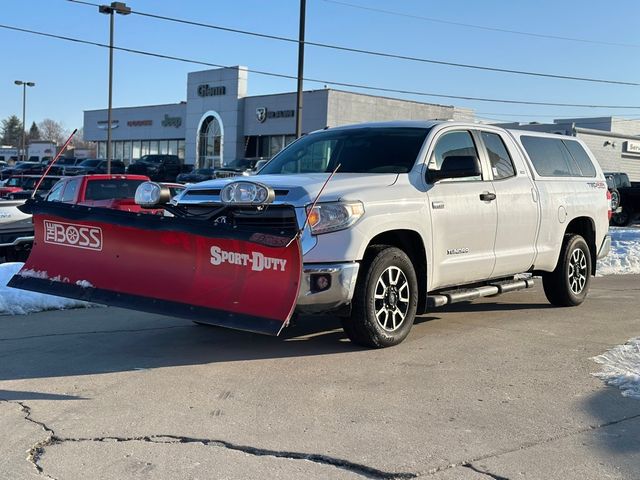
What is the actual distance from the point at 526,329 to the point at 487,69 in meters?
29.8

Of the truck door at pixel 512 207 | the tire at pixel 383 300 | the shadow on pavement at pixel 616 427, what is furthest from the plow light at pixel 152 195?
the shadow on pavement at pixel 616 427

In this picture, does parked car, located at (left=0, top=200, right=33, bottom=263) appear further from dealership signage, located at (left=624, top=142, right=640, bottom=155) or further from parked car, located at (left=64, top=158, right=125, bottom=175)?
dealership signage, located at (left=624, top=142, right=640, bottom=155)

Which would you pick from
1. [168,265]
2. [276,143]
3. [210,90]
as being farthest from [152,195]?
[210,90]

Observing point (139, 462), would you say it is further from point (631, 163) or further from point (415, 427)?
point (631, 163)

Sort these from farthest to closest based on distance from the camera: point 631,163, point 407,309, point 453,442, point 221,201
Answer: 1. point 631,163
2. point 407,309
3. point 221,201
4. point 453,442

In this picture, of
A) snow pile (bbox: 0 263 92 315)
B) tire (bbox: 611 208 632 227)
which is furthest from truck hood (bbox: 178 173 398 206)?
tire (bbox: 611 208 632 227)

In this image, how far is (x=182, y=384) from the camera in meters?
5.41

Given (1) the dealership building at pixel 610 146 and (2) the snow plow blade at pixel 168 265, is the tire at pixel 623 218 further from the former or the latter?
(2) the snow plow blade at pixel 168 265

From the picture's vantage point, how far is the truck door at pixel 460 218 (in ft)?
22.3

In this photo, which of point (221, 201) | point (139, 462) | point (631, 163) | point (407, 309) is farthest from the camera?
point (631, 163)

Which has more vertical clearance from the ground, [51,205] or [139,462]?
[51,205]

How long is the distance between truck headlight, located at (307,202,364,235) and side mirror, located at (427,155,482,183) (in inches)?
47.1

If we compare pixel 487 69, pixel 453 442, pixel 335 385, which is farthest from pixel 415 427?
pixel 487 69

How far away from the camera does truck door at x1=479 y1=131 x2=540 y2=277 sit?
299 inches
